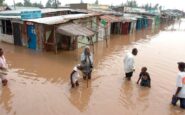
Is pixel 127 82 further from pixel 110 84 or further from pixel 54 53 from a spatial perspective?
pixel 54 53

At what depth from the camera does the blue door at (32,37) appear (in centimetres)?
1499

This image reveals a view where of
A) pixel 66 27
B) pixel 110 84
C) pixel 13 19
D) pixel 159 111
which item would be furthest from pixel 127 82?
pixel 13 19

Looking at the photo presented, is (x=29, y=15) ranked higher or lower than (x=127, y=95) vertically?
higher

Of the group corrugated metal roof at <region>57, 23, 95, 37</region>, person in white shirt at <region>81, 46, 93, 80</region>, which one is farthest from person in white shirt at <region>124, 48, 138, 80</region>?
corrugated metal roof at <region>57, 23, 95, 37</region>

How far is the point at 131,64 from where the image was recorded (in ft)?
30.1

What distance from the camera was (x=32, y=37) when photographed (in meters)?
15.2

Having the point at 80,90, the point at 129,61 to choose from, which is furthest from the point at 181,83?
the point at 80,90

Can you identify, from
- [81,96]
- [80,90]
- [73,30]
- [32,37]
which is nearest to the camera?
[81,96]

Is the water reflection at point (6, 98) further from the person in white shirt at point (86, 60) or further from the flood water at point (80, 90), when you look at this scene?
the person in white shirt at point (86, 60)

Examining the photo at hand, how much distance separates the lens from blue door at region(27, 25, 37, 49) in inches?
590

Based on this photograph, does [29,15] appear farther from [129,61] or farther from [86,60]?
[129,61]

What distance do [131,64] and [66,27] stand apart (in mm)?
5910

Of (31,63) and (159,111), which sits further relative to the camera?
(31,63)

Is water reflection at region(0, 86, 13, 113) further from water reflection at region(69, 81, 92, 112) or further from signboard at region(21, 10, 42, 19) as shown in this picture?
signboard at region(21, 10, 42, 19)
